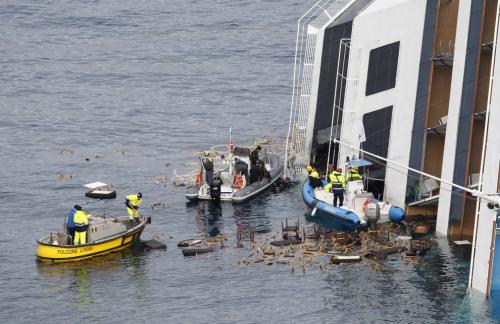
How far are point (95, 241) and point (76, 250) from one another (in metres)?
1.30

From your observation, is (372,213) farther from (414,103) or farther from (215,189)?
(215,189)

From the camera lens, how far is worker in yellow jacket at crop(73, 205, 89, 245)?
66938 mm

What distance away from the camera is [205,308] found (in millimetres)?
60781

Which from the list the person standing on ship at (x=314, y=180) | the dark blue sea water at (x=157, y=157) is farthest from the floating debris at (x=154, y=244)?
the person standing on ship at (x=314, y=180)

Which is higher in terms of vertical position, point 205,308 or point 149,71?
point 149,71

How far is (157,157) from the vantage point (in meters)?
89.1

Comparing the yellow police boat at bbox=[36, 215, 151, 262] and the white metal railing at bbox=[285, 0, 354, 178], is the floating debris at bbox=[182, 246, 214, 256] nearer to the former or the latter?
the yellow police boat at bbox=[36, 215, 151, 262]

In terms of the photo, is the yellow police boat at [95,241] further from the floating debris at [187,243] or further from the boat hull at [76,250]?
the floating debris at [187,243]

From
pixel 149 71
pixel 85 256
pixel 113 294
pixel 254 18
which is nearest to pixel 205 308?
pixel 113 294

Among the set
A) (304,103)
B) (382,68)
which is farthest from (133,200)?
(304,103)

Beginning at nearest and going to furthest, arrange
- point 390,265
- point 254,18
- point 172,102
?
1. point 390,265
2. point 172,102
3. point 254,18

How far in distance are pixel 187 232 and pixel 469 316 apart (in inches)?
712

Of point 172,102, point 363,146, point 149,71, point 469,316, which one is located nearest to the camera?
point 469,316

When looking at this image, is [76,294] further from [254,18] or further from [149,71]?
[254,18]
